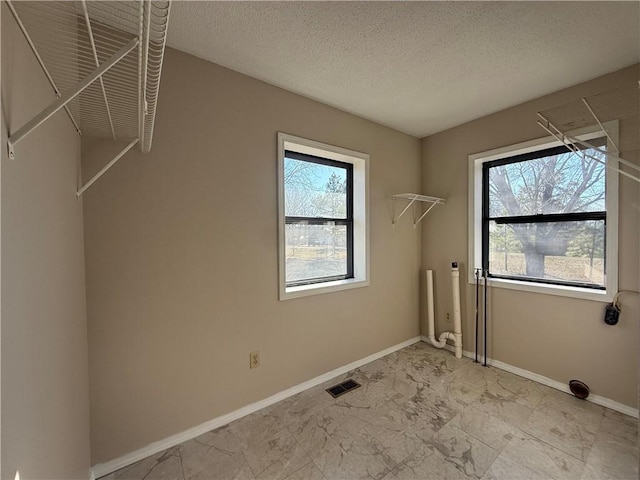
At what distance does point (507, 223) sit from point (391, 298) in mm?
1330

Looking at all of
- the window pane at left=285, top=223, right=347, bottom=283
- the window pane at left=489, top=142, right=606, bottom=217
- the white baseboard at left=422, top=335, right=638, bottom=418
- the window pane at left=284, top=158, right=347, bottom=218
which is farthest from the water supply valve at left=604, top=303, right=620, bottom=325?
the window pane at left=284, top=158, right=347, bottom=218

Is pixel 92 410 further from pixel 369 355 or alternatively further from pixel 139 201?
pixel 369 355

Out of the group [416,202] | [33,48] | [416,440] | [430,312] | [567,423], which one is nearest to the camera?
[33,48]

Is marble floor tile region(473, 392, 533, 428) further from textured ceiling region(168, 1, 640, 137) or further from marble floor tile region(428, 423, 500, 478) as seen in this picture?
textured ceiling region(168, 1, 640, 137)

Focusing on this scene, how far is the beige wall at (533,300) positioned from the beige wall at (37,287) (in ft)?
9.85

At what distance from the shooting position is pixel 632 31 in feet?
4.94

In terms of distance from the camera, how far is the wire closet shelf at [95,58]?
0.65m

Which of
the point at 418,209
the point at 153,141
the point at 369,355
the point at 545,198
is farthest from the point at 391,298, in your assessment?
the point at 153,141

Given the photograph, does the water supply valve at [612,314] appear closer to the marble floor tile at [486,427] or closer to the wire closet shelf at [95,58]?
the marble floor tile at [486,427]

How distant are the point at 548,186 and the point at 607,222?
514 millimetres

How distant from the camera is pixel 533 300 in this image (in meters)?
2.31

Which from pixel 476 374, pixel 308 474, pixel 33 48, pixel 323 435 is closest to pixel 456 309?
pixel 476 374

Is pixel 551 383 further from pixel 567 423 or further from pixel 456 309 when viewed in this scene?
pixel 456 309

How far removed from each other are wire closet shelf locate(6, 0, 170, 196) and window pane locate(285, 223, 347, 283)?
1.34m
